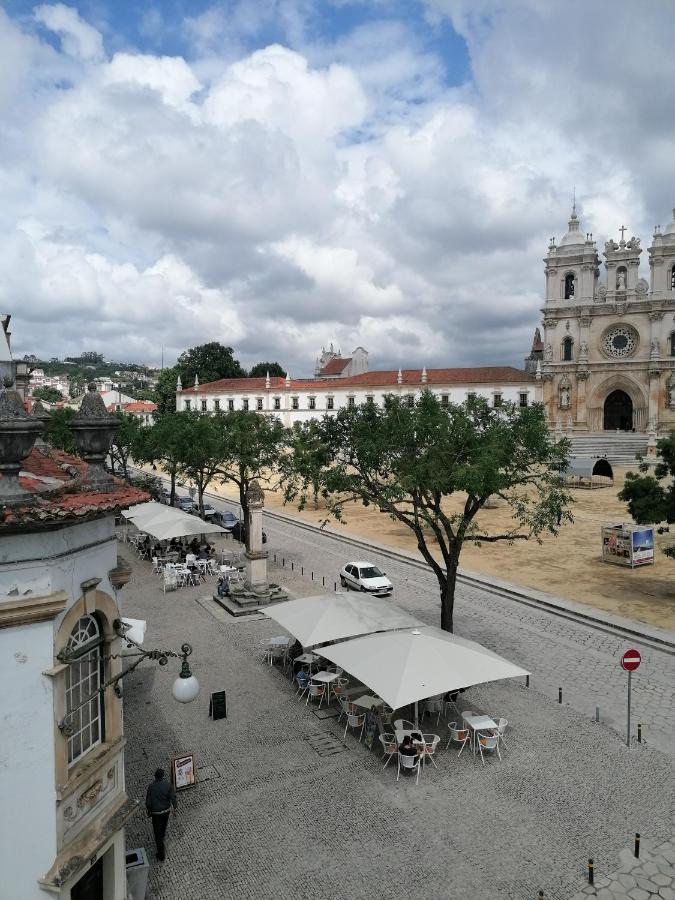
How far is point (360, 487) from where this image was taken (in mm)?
16734

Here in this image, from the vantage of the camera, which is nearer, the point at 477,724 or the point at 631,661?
the point at 477,724

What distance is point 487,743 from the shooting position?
11.2 metres

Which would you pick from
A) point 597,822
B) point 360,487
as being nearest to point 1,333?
point 360,487

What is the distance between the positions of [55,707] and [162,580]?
60.0 feet

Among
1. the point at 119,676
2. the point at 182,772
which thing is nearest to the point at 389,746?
the point at 182,772

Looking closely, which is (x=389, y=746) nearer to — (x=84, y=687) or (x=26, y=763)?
(x=84, y=687)

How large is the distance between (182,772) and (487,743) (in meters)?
5.46

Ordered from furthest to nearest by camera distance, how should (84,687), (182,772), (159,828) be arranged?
(182,772) → (159,828) → (84,687)

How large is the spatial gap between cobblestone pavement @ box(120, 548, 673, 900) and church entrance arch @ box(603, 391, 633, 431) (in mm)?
61215

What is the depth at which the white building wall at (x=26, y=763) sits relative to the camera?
575 cm

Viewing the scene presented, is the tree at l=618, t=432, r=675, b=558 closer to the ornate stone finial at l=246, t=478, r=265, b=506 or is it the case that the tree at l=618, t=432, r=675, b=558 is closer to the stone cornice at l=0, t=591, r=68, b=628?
the ornate stone finial at l=246, t=478, r=265, b=506

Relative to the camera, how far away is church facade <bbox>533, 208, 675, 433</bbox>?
64.4 metres

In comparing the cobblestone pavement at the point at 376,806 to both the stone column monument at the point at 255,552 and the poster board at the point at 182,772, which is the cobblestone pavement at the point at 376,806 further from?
the stone column monument at the point at 255,552

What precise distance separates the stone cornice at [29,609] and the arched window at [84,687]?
57 centimetres
